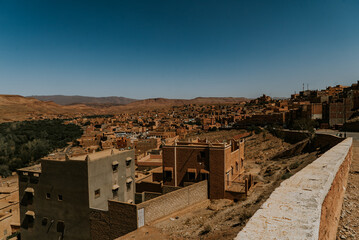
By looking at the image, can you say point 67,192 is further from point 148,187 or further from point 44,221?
point 148,187

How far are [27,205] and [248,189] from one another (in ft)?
49.9

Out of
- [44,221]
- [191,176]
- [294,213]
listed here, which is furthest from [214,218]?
[44,221]

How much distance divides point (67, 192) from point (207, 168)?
952 cm

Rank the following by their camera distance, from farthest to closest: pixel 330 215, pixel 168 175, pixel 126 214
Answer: pixel 168 175
pixel 126 214
pixel 330 215

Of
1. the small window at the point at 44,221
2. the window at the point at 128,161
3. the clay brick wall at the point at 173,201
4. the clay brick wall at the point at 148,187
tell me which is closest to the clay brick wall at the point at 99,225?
the clay brick wall at the point at 173,201

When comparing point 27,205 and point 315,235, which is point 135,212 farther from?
point 315,235

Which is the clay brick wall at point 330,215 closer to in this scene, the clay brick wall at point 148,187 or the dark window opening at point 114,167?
the dark window opening at point 114,167

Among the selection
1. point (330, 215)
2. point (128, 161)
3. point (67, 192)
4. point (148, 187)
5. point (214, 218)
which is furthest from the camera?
point (148, 187)

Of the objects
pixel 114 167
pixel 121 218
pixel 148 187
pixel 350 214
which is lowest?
pixel 148 187

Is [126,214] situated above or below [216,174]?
below

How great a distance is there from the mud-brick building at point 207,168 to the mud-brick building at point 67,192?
3.96 m

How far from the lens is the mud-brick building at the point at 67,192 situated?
13438mm

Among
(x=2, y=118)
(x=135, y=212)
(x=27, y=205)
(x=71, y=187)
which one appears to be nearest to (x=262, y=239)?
(x=135, y=212)

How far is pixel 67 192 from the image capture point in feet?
45.4
